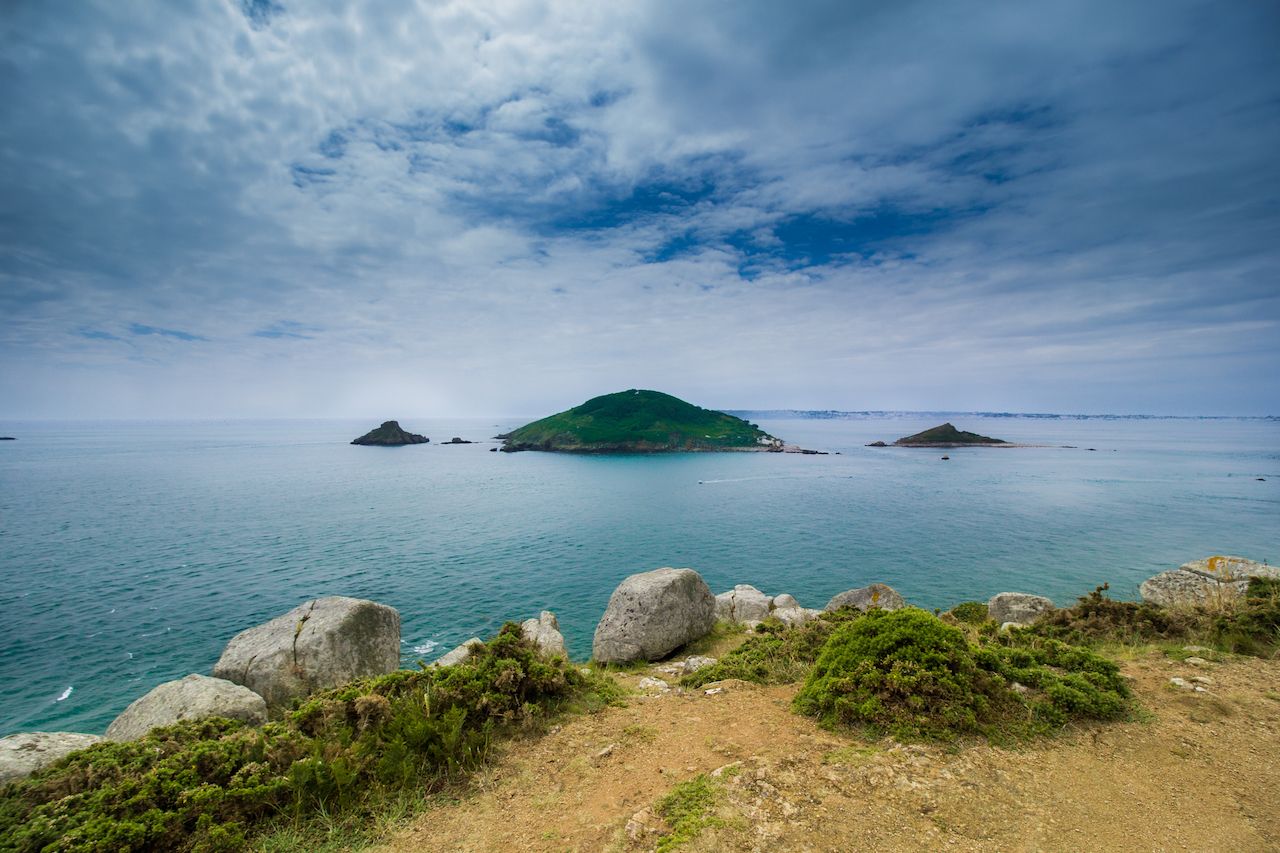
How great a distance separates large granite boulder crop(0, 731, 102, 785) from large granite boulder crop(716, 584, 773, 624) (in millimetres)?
19493

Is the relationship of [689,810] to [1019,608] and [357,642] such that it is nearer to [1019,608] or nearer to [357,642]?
[357,642]

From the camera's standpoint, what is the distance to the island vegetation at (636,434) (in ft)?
534

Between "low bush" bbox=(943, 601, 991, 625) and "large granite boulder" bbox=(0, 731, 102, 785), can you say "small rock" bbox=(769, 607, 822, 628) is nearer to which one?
"low bush" bbox=(943, 601, 991, 625)

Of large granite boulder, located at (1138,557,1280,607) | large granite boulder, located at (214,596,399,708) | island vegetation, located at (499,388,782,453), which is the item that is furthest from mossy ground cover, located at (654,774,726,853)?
island vegetation, located at (499,388,782,453)

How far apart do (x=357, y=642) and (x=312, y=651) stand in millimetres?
1171

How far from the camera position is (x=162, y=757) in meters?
7.57

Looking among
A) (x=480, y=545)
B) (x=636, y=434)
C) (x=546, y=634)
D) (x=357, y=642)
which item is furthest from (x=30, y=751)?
(x=636, y=434)

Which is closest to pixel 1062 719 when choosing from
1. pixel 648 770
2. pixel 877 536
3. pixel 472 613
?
pixel 648 770

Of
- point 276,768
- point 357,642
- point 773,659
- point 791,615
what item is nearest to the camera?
point 276,768

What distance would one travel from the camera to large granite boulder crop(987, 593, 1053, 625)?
850 inches

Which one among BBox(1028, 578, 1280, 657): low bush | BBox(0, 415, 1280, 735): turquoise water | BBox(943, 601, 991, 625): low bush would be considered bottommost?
BBox(0, 415, 1280, 735): turquoise water

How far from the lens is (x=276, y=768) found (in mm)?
7605

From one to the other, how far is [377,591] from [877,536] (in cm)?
4116

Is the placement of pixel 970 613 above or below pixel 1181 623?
below
